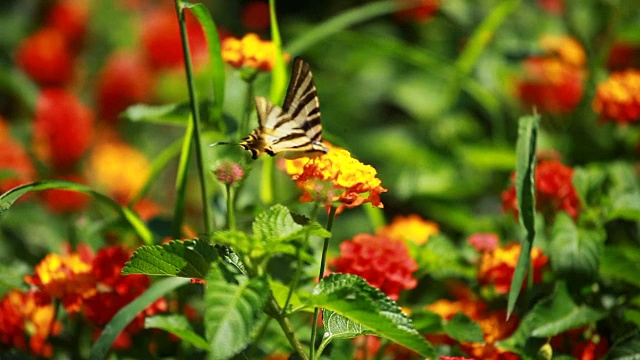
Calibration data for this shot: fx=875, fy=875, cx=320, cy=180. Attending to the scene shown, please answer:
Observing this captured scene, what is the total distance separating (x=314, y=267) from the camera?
3.43 ft

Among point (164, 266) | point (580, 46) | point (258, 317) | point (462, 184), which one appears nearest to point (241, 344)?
point (258, 317)

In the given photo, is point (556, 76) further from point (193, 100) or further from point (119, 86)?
point (119, 86)

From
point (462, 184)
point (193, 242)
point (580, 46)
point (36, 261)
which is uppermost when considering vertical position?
point (580, 46)

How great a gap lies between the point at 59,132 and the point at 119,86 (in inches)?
16.6

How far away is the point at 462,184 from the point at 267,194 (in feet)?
1.66

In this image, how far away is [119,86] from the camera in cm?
242

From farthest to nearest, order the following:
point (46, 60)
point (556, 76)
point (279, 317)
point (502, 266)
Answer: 1. point (46, 60)
2. point (556, 76)
3. point (502, 266)
4. point (279, 317)

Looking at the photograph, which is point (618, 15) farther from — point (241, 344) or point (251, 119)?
point (241, 344)

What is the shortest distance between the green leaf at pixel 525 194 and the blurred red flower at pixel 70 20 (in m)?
1.80

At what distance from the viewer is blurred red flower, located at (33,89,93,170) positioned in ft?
6.69

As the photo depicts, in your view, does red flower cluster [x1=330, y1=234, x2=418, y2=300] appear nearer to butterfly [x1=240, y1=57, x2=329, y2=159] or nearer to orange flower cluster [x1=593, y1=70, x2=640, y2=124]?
butterfly [x1=240, y1=57, x2=329, y2=159]

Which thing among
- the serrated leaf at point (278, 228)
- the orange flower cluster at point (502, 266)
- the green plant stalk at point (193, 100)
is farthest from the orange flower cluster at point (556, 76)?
the serrated leaf at point (278, 228)

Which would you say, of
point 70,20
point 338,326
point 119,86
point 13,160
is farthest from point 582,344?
point 70,20

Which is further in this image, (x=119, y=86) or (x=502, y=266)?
(x=119, y=86)
